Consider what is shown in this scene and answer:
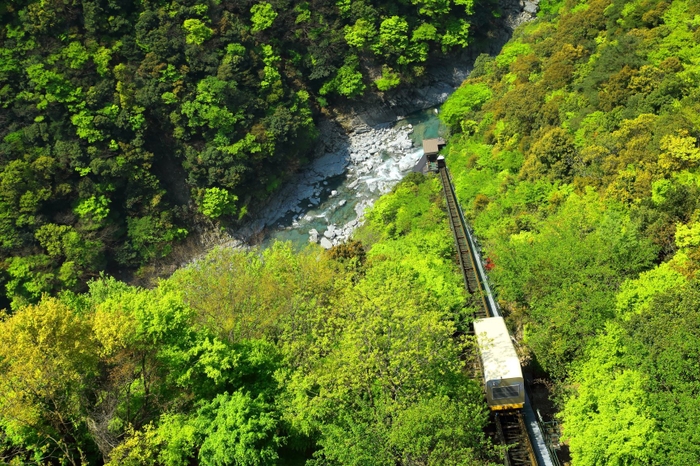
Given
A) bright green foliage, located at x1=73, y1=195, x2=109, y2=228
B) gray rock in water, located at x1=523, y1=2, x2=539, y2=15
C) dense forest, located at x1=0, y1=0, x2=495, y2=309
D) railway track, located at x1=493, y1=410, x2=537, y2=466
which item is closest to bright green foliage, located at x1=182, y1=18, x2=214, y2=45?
dense forest, located at x1=0, y1=0, x2=495, y2=309

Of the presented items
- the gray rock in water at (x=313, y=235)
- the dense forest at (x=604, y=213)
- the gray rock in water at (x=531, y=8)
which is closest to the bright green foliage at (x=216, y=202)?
the gray rock in water at (x=313, y=235)

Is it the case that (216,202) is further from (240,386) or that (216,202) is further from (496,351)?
(496,351)

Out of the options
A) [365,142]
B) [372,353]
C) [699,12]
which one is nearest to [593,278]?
[372,353]

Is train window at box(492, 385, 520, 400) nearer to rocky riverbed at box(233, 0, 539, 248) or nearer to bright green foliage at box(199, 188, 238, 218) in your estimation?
rocky riverbed at box(233, 0, 539, 248)

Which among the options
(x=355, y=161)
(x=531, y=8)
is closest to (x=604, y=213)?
(x=355, y=161)

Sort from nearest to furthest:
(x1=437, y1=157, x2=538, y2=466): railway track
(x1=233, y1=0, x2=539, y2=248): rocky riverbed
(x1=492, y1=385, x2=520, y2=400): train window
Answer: (x1=437, y1=157, x2=538, y2=466): railway track → (x1=492, y1=385, x2=520, y2=400): train window → (x1=233, y1=0, x2=539, y2=248): rocky riverbed

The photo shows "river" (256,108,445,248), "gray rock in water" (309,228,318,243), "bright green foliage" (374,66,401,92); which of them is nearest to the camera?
"gray rock in water" (309,228,318,243)

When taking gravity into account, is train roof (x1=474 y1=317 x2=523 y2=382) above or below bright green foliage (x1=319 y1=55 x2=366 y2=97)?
below

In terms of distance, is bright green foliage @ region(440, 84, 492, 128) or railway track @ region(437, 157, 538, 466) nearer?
railway track @ region(437, 157, 538, 466)
